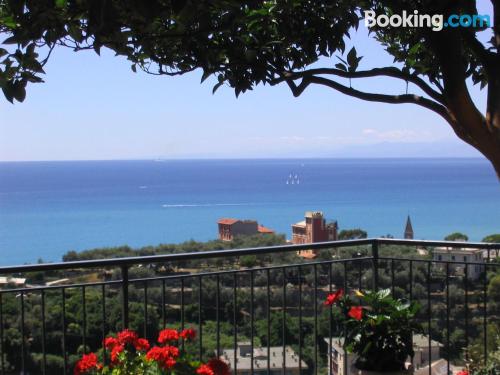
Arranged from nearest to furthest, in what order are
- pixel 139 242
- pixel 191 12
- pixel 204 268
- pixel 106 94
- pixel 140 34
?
pixel 191 12 < pixel 140 34 < pixel 204 268 < pixel 139 242 < pixel 106 94

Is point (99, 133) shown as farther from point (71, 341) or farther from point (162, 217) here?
point (71, 341)

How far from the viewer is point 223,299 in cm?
536

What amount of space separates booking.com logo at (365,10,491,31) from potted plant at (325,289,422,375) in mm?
1685

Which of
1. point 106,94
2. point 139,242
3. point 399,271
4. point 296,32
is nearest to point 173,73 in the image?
point 296,32

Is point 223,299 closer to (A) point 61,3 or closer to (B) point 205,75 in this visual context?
(B) point 205,75

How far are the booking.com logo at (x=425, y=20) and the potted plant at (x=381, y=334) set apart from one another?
5.53ft

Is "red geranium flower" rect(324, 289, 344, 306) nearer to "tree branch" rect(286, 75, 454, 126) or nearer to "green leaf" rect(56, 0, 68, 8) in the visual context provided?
"tree branch" rect(286, 75, 454, 126)

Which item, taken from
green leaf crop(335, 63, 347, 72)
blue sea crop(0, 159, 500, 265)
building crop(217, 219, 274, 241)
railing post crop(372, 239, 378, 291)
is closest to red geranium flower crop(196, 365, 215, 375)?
green leaf crop(335, 63, 347, 72)

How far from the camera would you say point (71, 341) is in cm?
435

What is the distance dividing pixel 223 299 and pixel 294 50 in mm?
3080

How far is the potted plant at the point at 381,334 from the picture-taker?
139 inches

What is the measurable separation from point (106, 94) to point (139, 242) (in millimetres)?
26979

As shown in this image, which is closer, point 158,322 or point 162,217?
point 158,322

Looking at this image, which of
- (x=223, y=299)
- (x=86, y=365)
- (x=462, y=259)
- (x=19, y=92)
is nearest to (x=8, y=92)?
(x=19, y=92)
